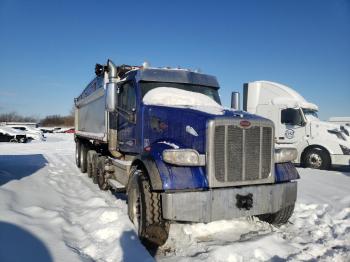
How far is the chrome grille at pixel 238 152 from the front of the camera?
4.41 meters

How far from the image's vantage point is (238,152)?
4531mm

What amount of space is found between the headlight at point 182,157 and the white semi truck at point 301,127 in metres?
9.16

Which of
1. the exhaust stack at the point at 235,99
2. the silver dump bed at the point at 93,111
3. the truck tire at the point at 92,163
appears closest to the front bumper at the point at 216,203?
the exhaust stack at the point at 235,99

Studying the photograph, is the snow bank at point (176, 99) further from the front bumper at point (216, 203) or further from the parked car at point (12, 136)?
the parked car at point (12, 136)

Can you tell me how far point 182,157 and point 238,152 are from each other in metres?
0.78

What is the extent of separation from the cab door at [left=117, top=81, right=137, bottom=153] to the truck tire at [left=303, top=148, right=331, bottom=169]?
26.4ft

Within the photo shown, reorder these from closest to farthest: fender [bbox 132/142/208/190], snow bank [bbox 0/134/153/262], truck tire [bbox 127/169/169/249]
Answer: snow bank [bbox 0/134/153/262], fender [bbox 132/142/208/190], truck tire [bbox 127/169/169/249]

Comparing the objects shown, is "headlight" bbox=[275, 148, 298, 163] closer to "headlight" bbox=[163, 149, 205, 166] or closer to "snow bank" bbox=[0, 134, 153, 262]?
"headlight" bbox=[163, 149, 205, 166]

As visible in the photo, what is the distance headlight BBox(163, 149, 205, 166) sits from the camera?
431cm

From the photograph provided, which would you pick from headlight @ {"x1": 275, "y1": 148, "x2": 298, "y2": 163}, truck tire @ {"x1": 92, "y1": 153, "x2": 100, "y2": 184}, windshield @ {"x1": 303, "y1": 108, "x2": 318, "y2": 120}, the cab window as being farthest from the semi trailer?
windshield @ {"x1": 303, "y1": 108, "x2": 318, "y2": 120}

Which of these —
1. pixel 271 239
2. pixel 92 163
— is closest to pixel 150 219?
pixel 271 239

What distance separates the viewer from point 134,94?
624cm

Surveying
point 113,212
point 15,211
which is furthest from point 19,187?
point 113,212

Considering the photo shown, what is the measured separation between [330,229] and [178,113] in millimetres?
2930
